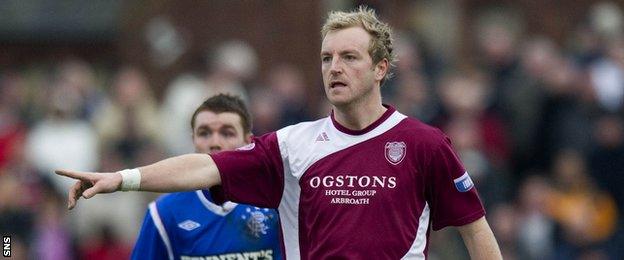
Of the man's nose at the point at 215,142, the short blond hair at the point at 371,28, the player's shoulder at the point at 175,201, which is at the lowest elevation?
the player's shoulder at the point at 175,201

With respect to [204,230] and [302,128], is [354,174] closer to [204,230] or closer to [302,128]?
[302,128]

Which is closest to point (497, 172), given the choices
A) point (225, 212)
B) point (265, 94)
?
point (265, 94)

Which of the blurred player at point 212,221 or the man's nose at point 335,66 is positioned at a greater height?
the man's nose at point 335,66

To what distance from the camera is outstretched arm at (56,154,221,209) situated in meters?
8.18

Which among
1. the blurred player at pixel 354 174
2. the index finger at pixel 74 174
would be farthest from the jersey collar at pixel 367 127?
the index finger at pixel 74 174

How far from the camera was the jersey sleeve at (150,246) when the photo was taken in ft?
33.1

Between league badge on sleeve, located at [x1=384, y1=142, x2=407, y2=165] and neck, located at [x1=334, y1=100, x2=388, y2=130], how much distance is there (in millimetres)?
186

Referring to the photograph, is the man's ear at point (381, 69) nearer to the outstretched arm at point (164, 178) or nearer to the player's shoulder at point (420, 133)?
the player's shoulder at point (420, 133)

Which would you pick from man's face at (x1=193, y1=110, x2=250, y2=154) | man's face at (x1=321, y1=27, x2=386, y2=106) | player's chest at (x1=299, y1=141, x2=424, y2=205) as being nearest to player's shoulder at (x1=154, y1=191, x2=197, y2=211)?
man's face at (x1=193, y1=110, x2=250, y2=154)

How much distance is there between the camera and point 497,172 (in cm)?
1667

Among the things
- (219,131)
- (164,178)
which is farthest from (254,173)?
(219,131)

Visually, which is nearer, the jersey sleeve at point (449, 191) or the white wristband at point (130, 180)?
the white wristband at point (130, 180)

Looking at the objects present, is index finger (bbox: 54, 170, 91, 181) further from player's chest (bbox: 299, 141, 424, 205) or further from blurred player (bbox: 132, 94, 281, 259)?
blurred player (bbox: 132, 94, 281, 259)

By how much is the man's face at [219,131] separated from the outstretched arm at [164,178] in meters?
1.34
